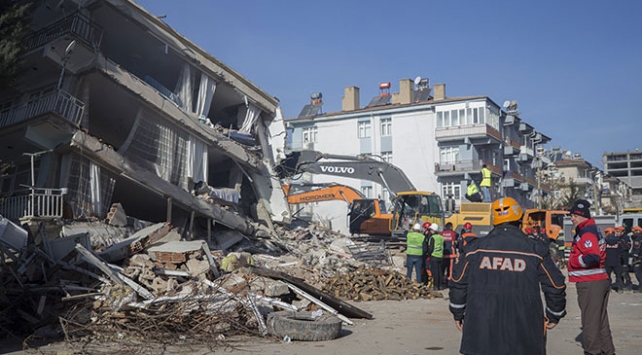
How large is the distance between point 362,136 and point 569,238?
31.0 meters

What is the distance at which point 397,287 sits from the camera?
15.3 m

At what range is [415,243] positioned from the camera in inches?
632

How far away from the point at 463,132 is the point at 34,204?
3854cm

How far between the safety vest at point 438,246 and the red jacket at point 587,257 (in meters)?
8.85

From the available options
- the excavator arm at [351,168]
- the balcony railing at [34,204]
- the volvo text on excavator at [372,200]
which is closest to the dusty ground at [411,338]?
the balcony railing at [34,204]

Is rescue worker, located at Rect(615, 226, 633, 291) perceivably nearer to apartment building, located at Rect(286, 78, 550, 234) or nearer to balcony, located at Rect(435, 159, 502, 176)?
apartment building, located at Rect(286, 78, 550, 234)

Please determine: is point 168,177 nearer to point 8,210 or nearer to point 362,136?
point 8,210

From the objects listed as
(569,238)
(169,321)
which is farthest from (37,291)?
(569,238)

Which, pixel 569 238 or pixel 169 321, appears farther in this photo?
pixel 569 238

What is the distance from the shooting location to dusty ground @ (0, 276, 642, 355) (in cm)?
837

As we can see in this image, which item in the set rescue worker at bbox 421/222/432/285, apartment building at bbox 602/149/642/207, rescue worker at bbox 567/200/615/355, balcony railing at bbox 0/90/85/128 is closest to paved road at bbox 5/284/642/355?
rescue worker at bbox 567/200/615/355

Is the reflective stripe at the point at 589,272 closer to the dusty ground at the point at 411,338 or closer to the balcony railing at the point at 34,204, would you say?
the dusty ground at the point at 411,338

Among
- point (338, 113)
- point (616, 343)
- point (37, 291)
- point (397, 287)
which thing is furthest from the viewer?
point (338, 113)

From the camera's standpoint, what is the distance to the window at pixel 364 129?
175 feet
